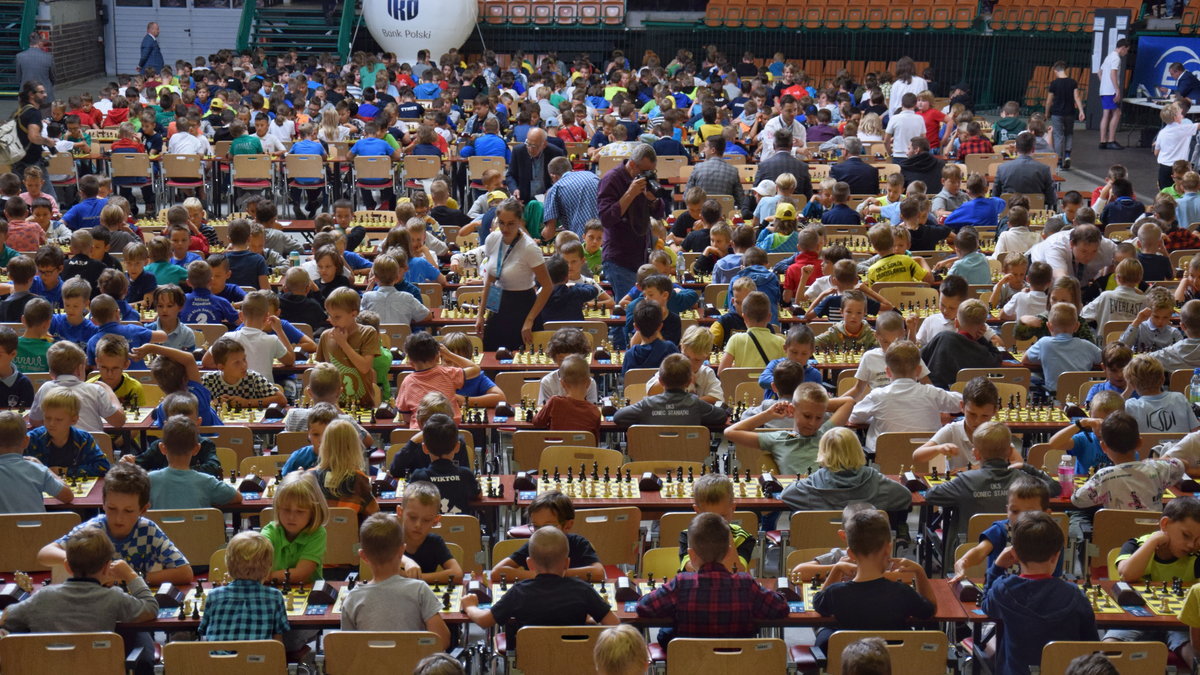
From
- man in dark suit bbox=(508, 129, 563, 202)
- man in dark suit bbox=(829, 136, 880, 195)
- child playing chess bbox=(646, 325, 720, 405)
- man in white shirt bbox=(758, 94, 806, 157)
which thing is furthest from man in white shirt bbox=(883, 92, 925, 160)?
child playing chess bbox=(646, 325, 720, 405)

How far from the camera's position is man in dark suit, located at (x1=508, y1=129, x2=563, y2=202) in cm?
1625

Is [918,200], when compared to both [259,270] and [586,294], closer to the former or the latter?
[586,294]

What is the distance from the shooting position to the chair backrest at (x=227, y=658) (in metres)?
5.81

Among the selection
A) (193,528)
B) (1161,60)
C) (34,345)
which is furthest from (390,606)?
(1161,60)

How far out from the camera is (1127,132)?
2611 centimetres

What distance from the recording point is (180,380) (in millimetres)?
8539

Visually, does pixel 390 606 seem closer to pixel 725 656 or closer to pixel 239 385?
pixel 725 656

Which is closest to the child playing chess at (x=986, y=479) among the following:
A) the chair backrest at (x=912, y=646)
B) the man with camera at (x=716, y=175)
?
the chair backrest at (x=912, y=646)

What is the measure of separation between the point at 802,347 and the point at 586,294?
2785 mm

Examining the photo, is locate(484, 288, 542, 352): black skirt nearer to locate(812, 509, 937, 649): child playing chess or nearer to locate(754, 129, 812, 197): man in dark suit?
locate(812, 509, 937, 649): child playing chess

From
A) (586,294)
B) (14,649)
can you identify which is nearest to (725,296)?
(586,294)

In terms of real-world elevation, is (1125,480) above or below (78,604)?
above

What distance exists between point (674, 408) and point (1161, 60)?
20171 mm

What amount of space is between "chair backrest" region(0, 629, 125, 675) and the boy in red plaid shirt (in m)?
2.25
